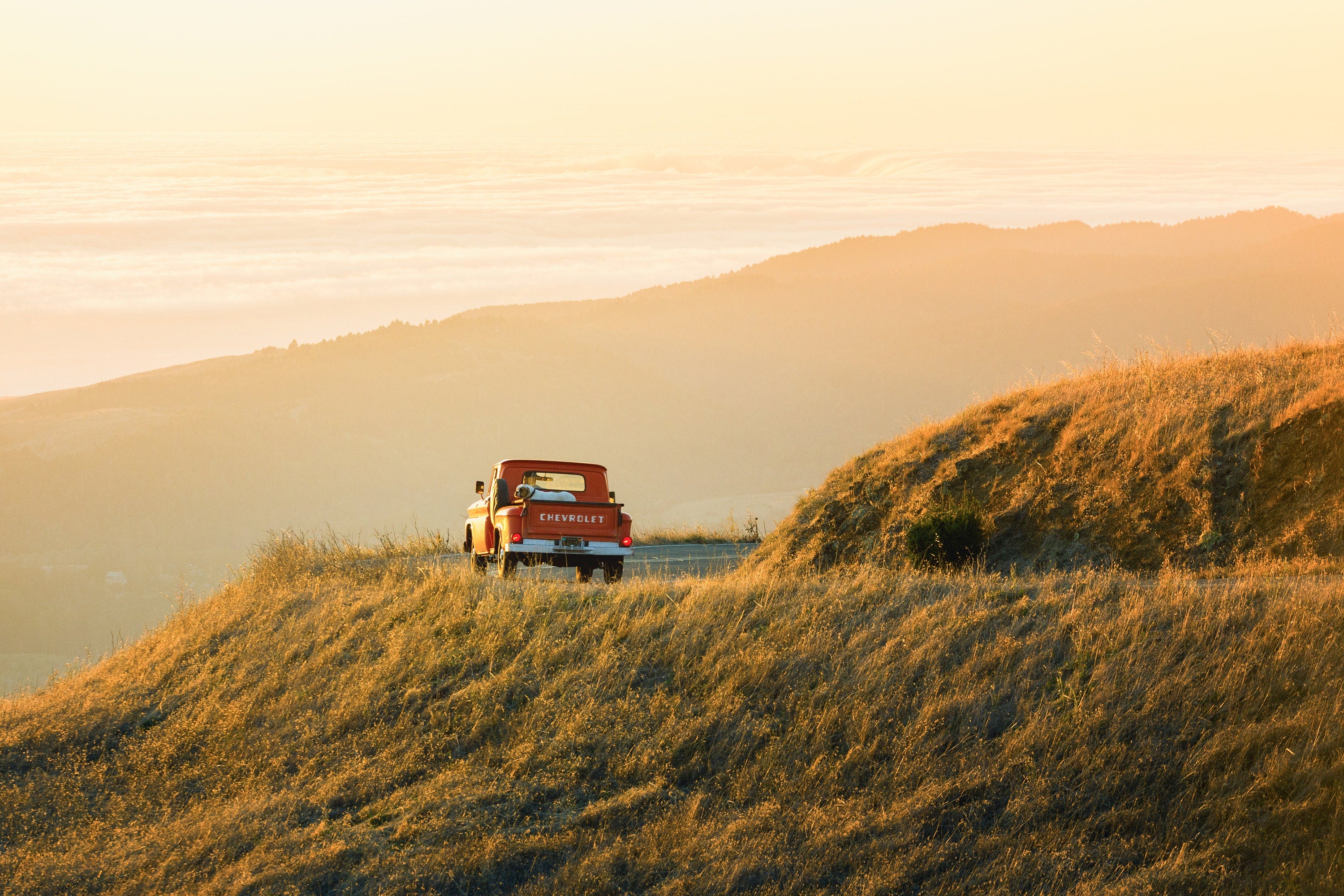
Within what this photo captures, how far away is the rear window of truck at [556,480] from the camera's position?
17047 millimetres

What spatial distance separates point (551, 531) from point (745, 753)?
720 centimetres

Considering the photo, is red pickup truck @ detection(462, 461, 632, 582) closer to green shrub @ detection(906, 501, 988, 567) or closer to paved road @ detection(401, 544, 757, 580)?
paved road @ detection(401, 544, 757, 580)

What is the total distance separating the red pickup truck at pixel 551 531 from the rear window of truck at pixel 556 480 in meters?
0.29

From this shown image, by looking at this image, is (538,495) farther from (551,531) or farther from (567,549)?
(567,549)

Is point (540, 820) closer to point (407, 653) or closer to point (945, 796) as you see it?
point (945, 796)

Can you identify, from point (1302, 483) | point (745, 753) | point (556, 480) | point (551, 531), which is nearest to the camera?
point (745, 753)

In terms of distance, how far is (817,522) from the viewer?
56.8 ft

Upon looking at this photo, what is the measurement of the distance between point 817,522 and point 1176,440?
560 cm

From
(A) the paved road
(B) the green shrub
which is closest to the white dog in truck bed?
(A) the paved road

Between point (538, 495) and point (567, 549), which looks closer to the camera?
point (567, 549)

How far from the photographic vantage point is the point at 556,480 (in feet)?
57.2

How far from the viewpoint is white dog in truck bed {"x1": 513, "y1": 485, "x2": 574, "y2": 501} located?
1523 cm

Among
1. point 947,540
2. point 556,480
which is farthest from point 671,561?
point 947,540

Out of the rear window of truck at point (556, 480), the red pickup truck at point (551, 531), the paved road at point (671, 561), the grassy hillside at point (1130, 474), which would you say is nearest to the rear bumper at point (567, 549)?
the red pickup truck at point (551, 531)
